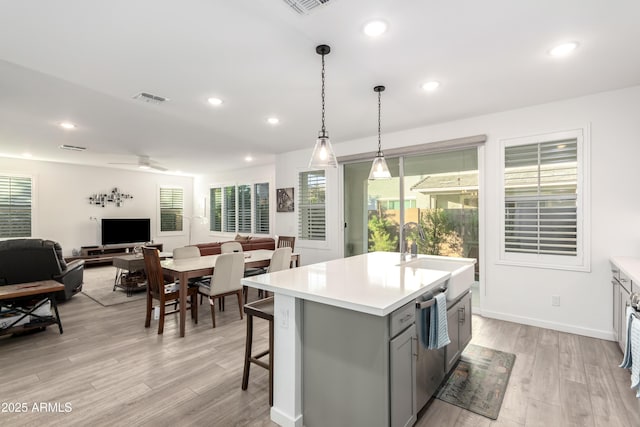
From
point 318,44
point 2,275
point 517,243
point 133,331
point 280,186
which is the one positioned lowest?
point 133,331

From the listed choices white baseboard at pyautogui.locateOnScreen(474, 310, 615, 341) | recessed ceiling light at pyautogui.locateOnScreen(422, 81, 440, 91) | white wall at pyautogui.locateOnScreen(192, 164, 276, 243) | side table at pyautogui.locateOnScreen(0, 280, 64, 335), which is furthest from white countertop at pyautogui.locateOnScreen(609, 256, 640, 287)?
white wall at pyautogui.locateOnScreen(192, 164, 276, 243)

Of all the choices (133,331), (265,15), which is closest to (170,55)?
(265,15)

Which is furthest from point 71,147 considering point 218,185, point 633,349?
point 633,349

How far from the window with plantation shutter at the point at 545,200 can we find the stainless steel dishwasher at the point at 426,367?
215 centimetres

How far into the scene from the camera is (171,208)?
378 inches

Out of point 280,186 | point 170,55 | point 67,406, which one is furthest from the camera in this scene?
point 280,186

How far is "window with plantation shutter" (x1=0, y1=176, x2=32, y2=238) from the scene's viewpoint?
6.78m

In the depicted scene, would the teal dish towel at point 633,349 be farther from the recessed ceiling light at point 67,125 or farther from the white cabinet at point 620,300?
the recessed ceiling light at point 67,125

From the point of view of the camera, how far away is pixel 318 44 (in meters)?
2.29

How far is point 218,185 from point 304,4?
315 inches

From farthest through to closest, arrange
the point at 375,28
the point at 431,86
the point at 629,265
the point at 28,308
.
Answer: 1. the point at 28,308
2. the point at 431,86
3. the point at 629,265
4. the point at 375,28

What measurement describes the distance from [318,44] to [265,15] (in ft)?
1.51

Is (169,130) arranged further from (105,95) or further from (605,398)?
(605,398)

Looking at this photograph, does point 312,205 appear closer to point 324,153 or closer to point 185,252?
point 185,252
